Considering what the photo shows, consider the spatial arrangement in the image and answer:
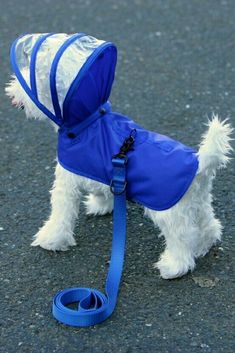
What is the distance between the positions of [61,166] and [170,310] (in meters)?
0.90

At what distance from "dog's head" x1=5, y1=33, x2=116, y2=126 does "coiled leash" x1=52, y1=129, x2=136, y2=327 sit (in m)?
0.28

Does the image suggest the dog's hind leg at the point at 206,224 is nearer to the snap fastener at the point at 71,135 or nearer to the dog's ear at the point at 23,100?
the snap fastener at the point at 71,135

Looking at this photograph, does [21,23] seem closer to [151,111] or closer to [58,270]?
[151,111]

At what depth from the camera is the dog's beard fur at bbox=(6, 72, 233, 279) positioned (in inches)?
119

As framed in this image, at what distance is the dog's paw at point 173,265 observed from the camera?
3240mm

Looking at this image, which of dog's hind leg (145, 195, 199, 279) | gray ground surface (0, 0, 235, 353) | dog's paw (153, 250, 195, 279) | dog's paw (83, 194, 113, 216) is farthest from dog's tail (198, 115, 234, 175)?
dog's paw (83, 194, 113, 216)

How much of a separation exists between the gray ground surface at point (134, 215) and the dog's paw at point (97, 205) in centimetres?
5

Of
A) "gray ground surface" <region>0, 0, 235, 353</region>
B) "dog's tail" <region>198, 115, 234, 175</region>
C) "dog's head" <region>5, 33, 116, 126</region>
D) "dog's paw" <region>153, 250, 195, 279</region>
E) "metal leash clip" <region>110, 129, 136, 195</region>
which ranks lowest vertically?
"gray ground surface" <region>0, 0, 235, 353</region>

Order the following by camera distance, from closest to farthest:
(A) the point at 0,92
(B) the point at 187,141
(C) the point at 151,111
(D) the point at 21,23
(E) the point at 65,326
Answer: (E) the point at 65,326 → (B) the point at 187,141 → (C) the point at 151,111 → (A) the point at 0,92 → (D) the point at 21,23

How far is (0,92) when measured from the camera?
17.8ft

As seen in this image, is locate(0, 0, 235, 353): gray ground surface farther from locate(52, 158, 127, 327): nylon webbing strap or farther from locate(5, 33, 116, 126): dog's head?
locate(5, 33, 116, 126): dog's head

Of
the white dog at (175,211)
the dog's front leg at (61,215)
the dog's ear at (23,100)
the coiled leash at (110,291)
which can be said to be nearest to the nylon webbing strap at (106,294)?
the coiled leash at (110,291)

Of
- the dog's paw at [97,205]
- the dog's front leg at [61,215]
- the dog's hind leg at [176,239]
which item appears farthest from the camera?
the dog's paw at [97,205]

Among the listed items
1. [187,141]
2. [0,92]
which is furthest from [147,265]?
[0,92]
